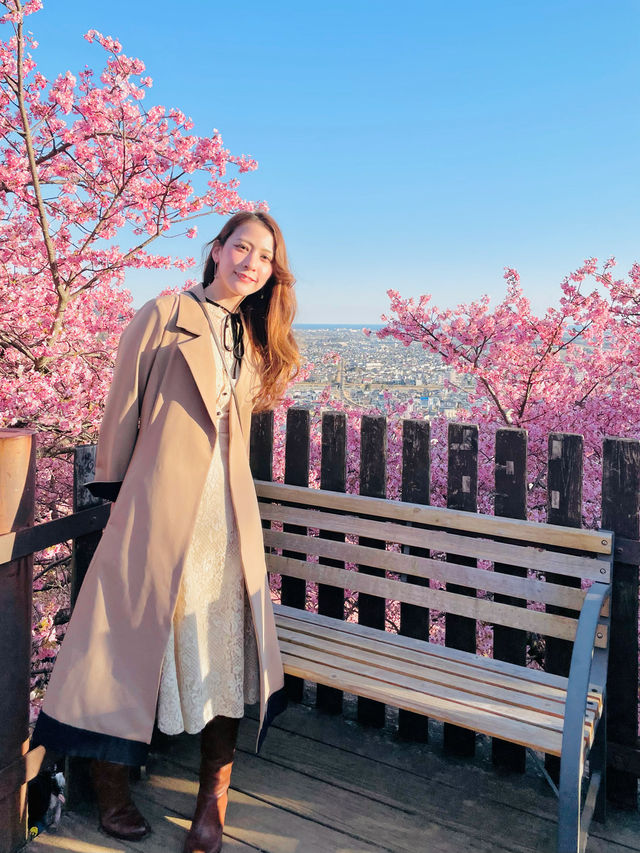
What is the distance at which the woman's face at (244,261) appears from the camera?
6.97 ft

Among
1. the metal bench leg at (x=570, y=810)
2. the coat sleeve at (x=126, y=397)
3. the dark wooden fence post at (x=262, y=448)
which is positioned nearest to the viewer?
the metal bench leg at (x=570, y=810)

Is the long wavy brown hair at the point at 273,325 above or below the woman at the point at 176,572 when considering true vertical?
above

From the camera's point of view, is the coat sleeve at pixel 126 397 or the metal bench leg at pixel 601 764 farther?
the metal bench leg at pixel 601 764

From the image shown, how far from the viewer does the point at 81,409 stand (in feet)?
15.3

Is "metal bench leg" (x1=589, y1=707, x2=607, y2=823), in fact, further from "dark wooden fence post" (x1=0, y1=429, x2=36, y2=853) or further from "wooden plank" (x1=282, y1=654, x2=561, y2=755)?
"dark wooden fence post" (x1=0, y1=429, x2=36, y2=853)

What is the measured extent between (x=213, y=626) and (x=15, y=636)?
584 mm

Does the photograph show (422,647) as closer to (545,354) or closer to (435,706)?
(435,706)

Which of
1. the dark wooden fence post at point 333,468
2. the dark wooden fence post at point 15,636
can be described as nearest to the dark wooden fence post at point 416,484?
the dark wooden fence post at point 333,468

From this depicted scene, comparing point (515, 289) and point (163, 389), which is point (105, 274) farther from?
point (515, 289)

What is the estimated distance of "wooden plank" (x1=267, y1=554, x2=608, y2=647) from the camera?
216cm

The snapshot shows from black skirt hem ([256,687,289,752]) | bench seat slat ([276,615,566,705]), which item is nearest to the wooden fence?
bench seat slat ([276,615,566,705])

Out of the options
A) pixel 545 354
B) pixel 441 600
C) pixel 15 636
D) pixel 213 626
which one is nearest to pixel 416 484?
pixel 441 600

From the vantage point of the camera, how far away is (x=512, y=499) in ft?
7.61

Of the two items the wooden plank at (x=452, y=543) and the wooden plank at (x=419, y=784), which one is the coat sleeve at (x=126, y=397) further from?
the wooden plank at (x=419, y=784)
